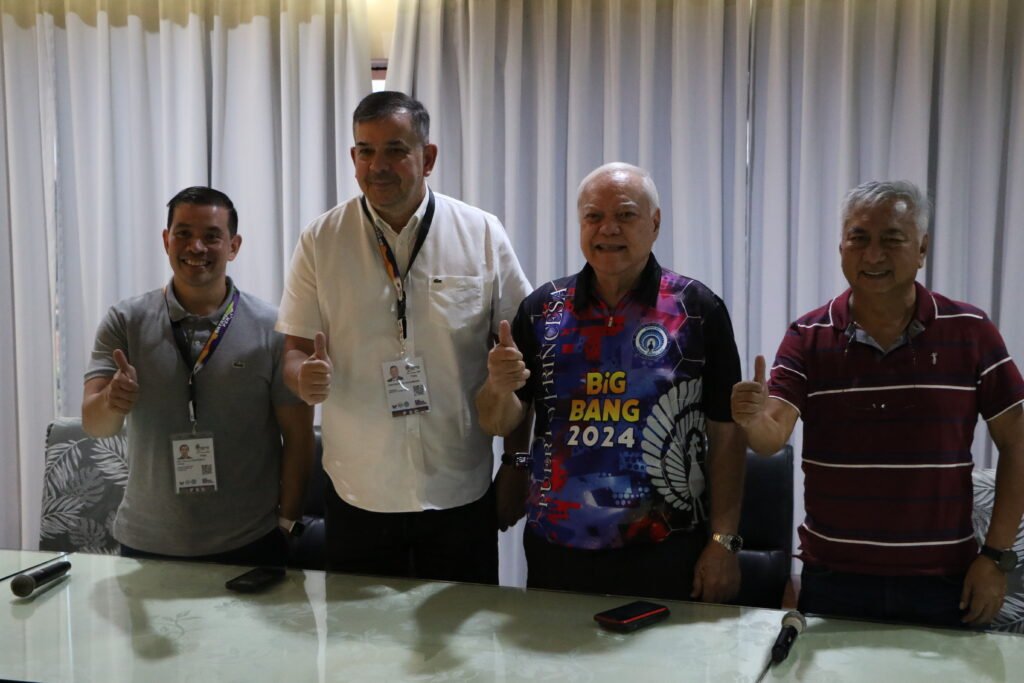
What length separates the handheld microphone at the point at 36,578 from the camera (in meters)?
1.92

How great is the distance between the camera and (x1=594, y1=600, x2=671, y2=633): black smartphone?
1.65 metres

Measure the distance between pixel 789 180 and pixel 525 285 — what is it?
4.33 ft

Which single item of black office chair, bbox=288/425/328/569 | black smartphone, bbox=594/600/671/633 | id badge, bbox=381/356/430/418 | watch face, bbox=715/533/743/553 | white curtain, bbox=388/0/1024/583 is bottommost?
black office chair, bbox=288/425/328/569

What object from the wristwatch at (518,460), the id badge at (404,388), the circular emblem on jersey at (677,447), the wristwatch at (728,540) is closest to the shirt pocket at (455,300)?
the id badge at (404,388)

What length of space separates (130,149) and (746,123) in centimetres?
248

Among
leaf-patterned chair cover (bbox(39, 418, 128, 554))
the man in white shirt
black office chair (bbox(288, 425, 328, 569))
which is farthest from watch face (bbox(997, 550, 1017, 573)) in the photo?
leaf-patterned chair cover (bbox(39, 418, 128, 554))

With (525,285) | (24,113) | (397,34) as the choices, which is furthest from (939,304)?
(24,113)

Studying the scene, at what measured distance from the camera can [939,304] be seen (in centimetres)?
199

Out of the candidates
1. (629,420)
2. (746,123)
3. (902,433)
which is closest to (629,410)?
(629,420)

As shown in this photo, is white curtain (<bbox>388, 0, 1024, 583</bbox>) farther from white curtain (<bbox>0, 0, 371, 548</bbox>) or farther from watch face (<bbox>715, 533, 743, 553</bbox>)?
watch face (<bbox>715, 533, 743, 553</bbox>)

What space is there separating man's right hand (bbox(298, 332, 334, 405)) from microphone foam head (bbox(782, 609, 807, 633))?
113cm

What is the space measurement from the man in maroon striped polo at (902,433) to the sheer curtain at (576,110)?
1.33 metres

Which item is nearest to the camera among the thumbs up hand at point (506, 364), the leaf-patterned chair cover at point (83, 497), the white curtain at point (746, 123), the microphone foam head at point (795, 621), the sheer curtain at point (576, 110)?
the microphone foam head at point (795, 621)

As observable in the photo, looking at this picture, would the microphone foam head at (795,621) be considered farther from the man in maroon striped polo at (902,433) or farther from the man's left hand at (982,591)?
the man's left hand at (982,591)
